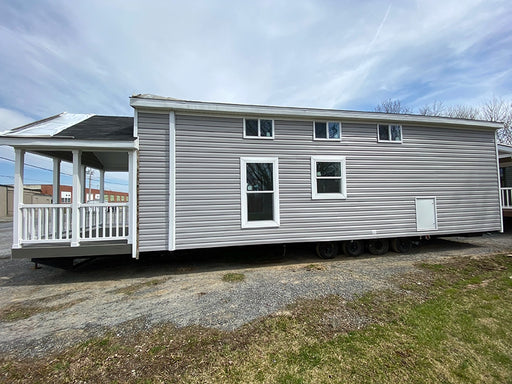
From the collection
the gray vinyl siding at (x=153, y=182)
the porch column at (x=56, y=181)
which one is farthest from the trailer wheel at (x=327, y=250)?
the porch column at (x=56, y=181)

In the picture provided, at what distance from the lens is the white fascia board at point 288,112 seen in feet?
18.0

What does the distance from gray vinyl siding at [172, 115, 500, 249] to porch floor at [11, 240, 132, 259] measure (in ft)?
4.14

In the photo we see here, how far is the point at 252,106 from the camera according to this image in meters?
5.94

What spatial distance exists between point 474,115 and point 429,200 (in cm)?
2021

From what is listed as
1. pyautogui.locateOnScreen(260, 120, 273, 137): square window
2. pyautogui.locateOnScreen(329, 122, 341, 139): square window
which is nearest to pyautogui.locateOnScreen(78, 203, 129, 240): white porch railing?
pyautogui.locateOnScreen(260, 120, 273, 137): square window

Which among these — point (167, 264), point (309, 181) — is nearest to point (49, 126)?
point (167, 264)

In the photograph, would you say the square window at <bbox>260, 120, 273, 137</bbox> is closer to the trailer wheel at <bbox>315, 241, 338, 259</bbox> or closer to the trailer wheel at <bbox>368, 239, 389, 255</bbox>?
the trailer wheel at <bbox>315, 241, 338, 259</bbox>

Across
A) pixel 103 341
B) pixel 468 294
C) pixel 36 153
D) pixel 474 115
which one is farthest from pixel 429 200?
pixel 474 115

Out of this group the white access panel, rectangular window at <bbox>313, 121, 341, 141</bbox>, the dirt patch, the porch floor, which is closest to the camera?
the dirt patch

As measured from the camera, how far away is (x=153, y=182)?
550 centimetres

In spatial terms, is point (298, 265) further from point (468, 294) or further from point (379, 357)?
point (379, 357)

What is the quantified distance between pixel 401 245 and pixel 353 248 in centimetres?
162

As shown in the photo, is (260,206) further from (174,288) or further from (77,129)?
(77,129)

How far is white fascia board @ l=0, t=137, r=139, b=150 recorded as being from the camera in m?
4.90
